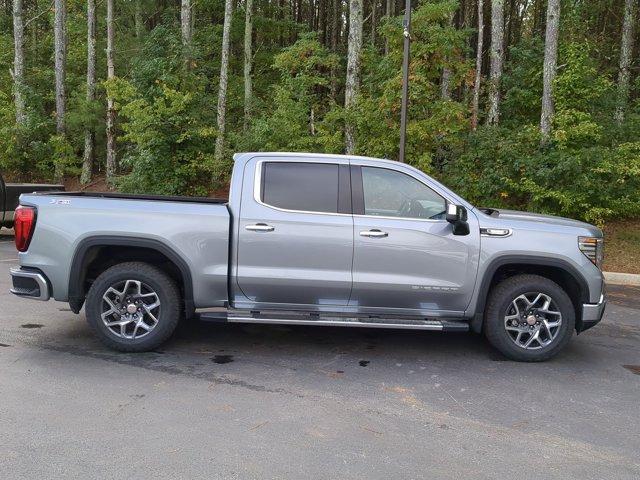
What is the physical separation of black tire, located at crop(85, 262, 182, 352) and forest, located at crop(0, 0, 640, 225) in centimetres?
1022

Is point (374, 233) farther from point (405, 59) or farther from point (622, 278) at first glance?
point (405, 59)

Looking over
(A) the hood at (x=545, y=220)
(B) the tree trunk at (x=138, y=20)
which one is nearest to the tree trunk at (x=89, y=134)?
(B) the tree trunk at (x=138, y=20)

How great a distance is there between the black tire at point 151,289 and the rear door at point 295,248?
659 millimetres

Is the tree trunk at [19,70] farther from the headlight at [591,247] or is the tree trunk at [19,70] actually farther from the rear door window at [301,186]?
the headlight at [591,247]

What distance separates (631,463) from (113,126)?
21.9m

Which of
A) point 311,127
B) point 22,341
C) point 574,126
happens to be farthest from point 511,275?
point 311,127

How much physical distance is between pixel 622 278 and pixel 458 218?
23.4 feet

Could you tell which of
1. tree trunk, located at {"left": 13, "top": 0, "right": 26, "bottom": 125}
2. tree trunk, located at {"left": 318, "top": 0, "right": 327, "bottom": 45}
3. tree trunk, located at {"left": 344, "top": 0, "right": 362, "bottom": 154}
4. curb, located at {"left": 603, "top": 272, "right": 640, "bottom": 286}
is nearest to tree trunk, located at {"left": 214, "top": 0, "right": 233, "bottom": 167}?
tree trunk, located at {"left": 344, "top": 0, "right": 362, "bottom": 154}

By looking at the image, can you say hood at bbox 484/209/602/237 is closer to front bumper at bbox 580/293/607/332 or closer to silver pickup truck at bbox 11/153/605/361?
silver pickup truck at bbox 11/153/605/361

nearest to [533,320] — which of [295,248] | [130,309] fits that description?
[295,248]

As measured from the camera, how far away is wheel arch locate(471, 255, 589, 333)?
5.50 metres

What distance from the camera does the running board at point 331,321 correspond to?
537cm

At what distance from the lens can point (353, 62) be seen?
16.4 meters

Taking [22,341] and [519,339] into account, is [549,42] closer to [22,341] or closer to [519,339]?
[519,339]
